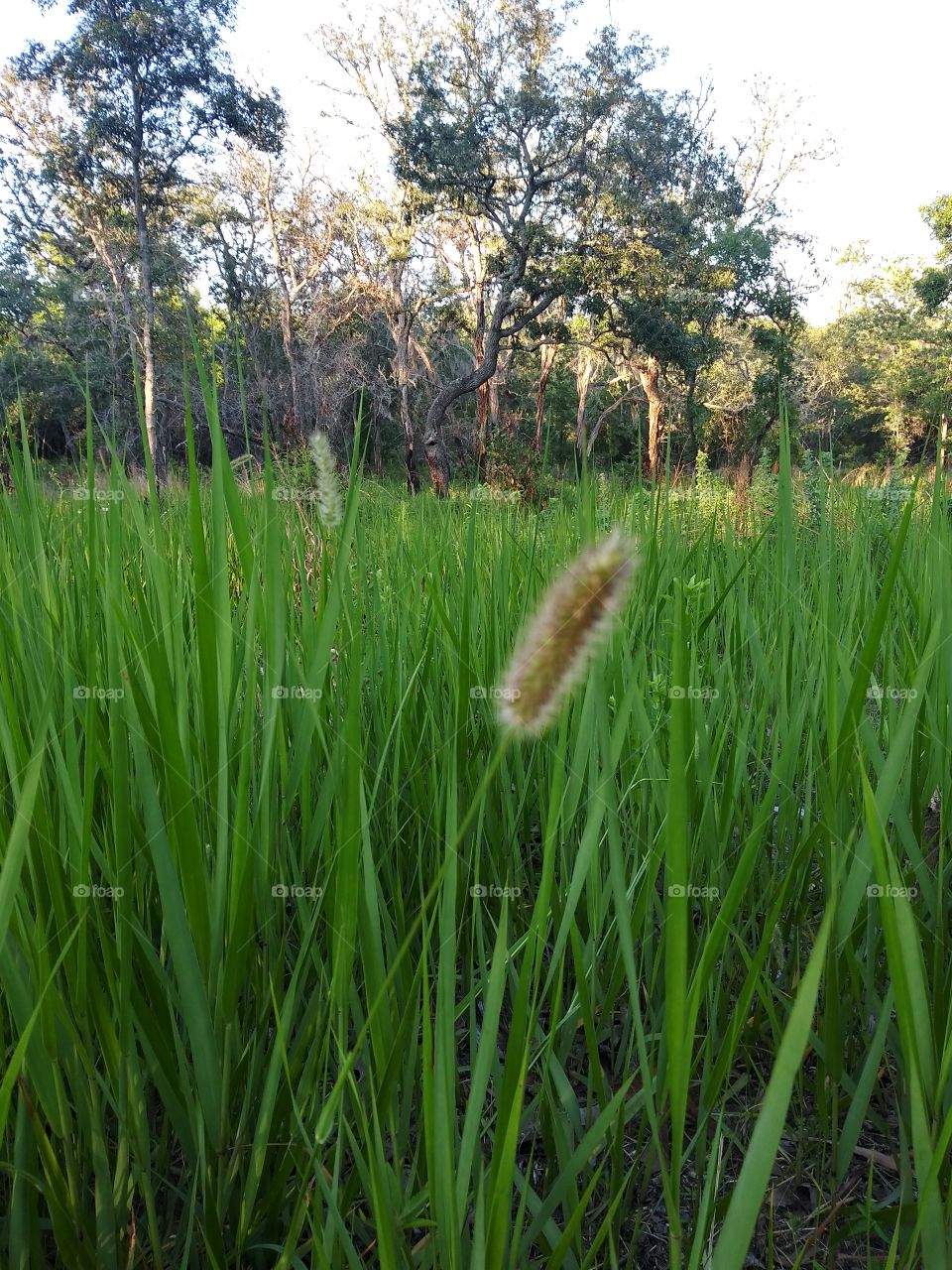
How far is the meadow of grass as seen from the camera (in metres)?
0.57

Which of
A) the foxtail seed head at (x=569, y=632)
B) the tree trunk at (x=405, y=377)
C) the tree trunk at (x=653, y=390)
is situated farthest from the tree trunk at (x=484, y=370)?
the foxtail seed head at (x=569, y=632)

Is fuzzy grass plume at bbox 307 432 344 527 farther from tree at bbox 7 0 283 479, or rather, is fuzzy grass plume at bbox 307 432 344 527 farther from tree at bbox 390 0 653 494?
tree at bbox 7 0 283 479

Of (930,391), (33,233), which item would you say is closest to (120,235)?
(33,233)

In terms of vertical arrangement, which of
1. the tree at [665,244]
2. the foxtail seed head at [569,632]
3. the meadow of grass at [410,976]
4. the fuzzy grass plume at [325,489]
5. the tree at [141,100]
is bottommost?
the meadow of grass at [410,976]

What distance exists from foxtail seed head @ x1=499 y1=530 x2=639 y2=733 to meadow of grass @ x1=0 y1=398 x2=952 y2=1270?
0.08 m

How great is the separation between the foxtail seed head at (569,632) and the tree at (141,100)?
1937 centimetres

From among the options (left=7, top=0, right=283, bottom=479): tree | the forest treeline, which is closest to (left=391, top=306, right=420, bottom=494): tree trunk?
the forest treeline

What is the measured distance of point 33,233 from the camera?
848 inches

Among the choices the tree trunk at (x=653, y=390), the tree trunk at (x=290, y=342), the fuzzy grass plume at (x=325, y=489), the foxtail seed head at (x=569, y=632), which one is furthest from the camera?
the tree trunk at (x=653, y=390)

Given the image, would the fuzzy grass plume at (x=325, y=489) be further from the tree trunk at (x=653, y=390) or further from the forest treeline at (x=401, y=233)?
the tree trunk at (x=653, y=390)

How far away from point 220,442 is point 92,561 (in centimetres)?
25

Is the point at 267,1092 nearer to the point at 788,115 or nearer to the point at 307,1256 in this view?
the point at 307,1256

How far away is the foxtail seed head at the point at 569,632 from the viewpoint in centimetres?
46

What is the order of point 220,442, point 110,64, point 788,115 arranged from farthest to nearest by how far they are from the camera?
point 788,115, point 110,64, point 220,442
